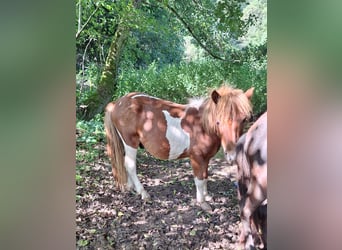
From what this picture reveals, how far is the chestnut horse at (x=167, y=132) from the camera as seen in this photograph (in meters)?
0.94

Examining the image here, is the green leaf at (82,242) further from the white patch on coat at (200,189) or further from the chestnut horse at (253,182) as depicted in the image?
the chestnut horse at (253,182)

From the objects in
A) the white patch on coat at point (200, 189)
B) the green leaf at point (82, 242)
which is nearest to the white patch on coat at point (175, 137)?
the white patch on coat at point (200, 189)

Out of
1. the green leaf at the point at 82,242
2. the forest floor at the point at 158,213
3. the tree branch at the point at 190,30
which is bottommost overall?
the green leaf at the point at 82,242

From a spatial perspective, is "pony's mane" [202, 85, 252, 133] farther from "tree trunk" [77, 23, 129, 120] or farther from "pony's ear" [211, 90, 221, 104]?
"tree trunk" [77, 23, 129, 120]

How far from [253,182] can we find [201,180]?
7.2 inches

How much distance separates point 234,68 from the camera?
0.93 metres

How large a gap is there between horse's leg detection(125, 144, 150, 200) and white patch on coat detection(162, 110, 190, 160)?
125 millimetres

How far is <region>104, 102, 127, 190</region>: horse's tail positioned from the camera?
1.00 m

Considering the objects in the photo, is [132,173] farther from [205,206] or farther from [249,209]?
[249,209]

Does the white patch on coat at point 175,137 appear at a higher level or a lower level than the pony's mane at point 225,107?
lower
